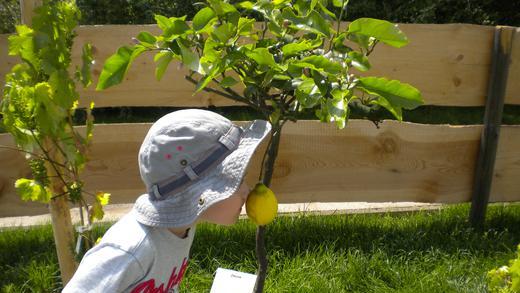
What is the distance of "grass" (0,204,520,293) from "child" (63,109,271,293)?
108 centimetres

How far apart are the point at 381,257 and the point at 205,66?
180cm

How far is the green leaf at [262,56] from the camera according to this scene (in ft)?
3.40

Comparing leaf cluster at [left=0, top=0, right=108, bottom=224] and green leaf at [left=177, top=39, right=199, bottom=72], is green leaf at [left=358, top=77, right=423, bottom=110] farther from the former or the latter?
leaf cluster at [left=0, top=0, right=108, bottom=224]

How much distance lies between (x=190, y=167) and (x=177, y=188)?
0.21 ft

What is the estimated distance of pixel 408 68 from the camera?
8.66ft

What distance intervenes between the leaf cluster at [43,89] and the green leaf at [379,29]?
32.2 inches

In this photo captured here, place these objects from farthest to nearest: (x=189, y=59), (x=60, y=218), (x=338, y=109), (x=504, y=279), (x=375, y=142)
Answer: (x=375, y=142)
(x=60, y=218)
(x=504, y=279)
(x=189, y=59)
(x=338, y=109)

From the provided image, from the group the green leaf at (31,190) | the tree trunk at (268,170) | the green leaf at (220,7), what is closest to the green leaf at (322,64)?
the green leaf at (220,7)

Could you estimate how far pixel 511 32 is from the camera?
2.65 m

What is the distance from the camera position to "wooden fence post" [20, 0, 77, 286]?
1.59m

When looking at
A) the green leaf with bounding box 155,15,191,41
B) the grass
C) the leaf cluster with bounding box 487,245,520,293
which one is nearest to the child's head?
the green leaf with bounding box 155,15,191,41

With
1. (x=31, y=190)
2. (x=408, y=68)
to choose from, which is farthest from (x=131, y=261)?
(x=408, y=68)

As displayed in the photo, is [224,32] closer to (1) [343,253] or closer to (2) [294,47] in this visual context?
(2) [294,47]

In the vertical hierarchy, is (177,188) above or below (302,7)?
below
